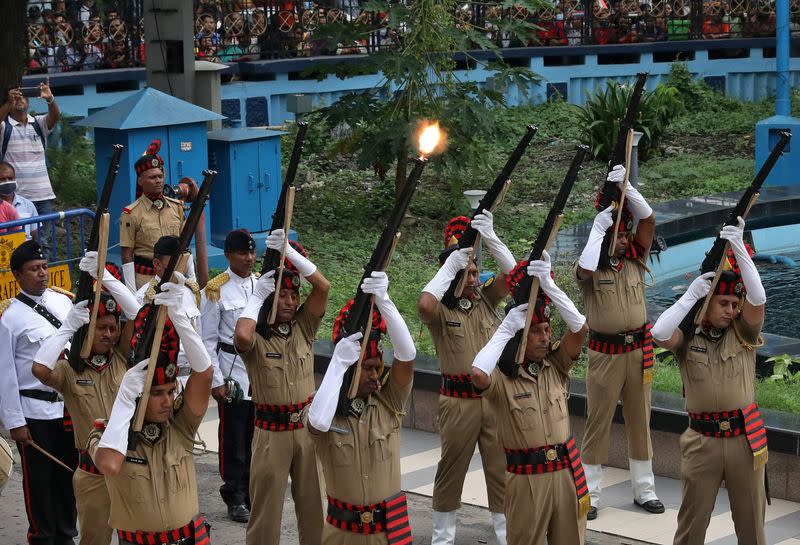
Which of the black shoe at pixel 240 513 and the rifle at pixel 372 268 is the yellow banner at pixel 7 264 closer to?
the black shoe at pixel 240 513

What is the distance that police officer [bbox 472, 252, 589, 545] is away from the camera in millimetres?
6996

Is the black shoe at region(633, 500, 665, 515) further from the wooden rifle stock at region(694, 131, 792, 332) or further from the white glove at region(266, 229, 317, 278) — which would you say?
the white glove at region(266, 229, 317, 278)

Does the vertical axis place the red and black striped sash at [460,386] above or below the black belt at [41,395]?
below

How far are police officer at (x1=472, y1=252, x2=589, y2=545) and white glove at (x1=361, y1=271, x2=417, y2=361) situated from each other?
0.50m

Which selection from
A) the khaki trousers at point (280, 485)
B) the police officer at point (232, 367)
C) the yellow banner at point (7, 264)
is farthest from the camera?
the yellow banner at point (7, 264)

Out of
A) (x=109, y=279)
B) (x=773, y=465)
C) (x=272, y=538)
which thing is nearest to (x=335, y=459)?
(x=272, y=538)

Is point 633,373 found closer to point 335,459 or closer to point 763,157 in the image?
point 335,459

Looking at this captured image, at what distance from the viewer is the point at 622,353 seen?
8914 mm

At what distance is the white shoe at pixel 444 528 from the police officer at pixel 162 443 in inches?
89.3

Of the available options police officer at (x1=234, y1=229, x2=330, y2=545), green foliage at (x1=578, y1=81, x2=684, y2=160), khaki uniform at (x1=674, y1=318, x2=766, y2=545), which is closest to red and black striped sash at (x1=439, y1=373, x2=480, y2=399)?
police officer at (x1=234, y1=229, x2=330, y2=545)

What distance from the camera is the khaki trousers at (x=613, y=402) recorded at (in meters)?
8.93

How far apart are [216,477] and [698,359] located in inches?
156

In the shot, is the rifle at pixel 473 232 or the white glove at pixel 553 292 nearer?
the white glove at pixel 553 292

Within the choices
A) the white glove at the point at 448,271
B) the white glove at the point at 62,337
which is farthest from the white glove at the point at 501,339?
the white glove at the point at 62,337
